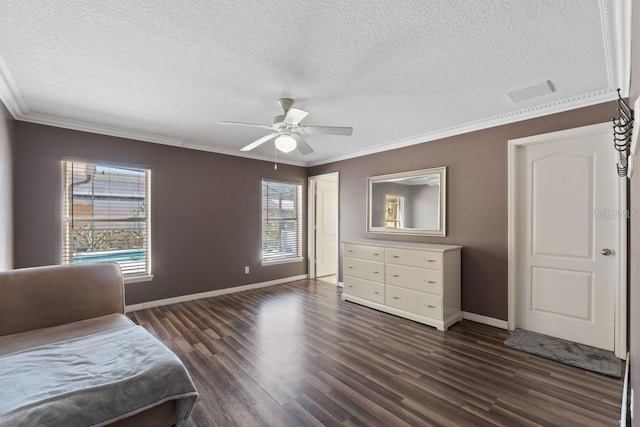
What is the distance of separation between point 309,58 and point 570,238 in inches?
120

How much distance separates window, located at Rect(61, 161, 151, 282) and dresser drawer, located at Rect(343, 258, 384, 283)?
9.46ft

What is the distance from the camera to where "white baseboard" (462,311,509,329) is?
3234 mm

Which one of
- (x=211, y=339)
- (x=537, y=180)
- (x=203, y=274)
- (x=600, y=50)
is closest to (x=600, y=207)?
(x=537, y=180)

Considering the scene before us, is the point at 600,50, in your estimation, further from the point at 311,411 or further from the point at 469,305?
the point at 311,411

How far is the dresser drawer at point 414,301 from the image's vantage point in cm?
329

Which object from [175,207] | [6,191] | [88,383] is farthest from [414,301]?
[6,191]

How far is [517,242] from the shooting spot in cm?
319

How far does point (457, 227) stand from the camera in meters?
3.70

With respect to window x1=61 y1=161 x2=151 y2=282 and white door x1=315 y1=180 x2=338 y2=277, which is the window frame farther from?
window x1=61 y1=161 x2=151 y2=282

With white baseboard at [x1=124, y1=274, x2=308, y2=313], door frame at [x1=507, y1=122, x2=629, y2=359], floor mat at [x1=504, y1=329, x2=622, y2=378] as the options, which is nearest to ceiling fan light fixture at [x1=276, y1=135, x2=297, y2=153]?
door frame at [x1=507, y1=122, x2=629, y2=359]

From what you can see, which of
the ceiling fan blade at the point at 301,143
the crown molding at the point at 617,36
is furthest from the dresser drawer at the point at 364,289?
the crown molding at the point at 617,36

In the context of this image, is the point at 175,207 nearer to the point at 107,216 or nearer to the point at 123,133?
the point at 107,216

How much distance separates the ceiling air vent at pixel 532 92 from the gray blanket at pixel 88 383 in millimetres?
3429

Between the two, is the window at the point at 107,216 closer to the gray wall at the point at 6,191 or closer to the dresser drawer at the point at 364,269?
the gray wall at the point at 6,191
